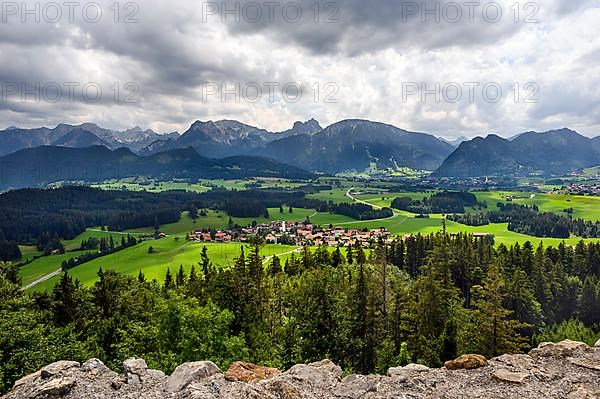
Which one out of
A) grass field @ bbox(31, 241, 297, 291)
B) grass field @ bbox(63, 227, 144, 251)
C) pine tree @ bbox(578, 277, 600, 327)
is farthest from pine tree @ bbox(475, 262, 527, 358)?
grass field @ bbox(63, 227, 144, 251)

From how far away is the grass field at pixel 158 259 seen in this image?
106 m

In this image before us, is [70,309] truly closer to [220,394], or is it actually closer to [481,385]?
[220,394]

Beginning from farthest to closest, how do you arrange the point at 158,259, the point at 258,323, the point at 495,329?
1. the point at 158,259
2. the point at 258,323
3. the point at 495,329

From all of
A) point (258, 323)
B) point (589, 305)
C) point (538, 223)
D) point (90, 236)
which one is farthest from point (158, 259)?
point (538, 223)

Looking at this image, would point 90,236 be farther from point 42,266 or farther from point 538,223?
point 538,223

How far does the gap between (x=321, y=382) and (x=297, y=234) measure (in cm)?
14321

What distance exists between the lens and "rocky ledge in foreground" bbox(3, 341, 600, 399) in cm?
1269

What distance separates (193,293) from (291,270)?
35.8 m

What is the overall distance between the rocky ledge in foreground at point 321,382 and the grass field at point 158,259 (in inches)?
3324

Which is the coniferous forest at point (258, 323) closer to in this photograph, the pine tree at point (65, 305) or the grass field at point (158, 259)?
the pine tree at point (65, 305)

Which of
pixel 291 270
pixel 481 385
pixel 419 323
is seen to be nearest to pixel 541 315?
pixel 419 323

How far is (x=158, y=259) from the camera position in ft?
404

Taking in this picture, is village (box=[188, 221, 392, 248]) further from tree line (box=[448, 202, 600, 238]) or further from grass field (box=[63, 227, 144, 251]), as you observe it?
tree line (box=[448, 202, 600, 238])

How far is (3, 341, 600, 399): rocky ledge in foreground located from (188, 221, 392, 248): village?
114 meters
